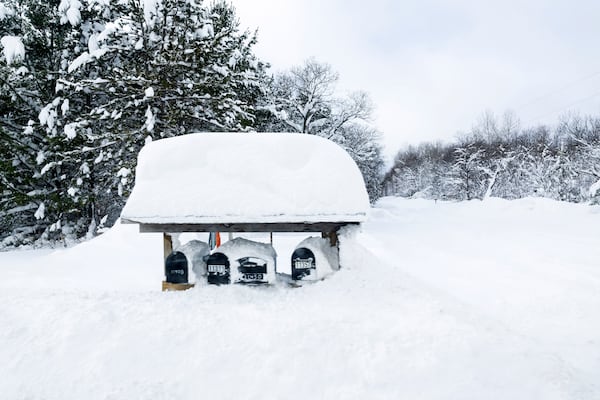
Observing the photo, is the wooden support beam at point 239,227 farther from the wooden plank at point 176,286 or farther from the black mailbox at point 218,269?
the wooden plank at point 176,286

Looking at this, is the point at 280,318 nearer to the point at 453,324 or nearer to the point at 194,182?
the point at 453,324

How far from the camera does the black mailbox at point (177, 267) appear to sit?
543 cm

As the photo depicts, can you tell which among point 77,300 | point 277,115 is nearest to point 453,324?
point 77,300

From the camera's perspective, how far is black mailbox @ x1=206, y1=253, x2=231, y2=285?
17.6ft

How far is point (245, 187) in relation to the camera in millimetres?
5211

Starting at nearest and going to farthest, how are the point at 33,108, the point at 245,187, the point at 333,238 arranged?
the point at 245,187
the point at 333,238
the point at 33,108

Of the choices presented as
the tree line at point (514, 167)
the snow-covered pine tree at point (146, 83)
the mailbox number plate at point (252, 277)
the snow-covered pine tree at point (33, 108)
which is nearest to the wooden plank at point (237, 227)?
→ the mailbox number plate at point (252, 277)

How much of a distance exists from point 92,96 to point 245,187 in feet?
47.2

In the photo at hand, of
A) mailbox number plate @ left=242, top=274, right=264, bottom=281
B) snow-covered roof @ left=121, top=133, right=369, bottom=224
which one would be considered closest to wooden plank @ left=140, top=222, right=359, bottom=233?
snow-covered roof @ left=121, top=133, right=369, bottom=224

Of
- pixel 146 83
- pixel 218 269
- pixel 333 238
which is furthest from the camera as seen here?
pixel 146 83

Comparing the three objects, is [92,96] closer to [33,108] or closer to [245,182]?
[33,108]

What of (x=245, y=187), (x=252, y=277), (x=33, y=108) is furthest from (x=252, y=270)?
(x=33, y=108)

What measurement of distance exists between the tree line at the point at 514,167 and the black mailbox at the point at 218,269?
58.1ft

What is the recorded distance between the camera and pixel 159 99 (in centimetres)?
1370
